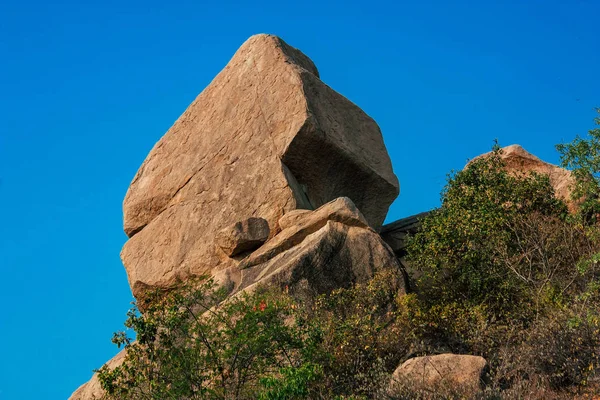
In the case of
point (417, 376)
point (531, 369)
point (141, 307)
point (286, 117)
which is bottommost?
point (531, 369)

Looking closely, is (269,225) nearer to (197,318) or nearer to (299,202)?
(299,202)

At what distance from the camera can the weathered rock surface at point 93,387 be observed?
2338cm

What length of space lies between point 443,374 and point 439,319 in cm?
570

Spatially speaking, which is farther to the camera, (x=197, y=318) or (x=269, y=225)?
(x=269, y=225)

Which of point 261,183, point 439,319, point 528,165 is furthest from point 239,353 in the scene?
point 528,165

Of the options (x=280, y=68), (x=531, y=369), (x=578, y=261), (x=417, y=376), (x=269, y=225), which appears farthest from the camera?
(x=280, y=68)

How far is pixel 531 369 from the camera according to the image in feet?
60.1

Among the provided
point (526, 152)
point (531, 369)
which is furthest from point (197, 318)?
point (526, 152)

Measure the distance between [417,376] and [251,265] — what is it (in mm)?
8780

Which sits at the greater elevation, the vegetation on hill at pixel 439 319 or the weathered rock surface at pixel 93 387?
the weathered rock surface at pixel 93 387

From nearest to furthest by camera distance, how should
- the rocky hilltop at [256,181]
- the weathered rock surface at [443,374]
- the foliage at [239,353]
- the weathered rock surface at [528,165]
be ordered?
1. the weathered rock surface at [443,374]
2. the foliage at [239,353]
3. the rocky hilltop at [256,181]
4. the weathered rock surface at [528,165]

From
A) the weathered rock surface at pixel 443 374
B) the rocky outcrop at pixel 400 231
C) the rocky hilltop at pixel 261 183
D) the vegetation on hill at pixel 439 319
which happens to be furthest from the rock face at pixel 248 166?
the weathered rock surface at pixel 443 374

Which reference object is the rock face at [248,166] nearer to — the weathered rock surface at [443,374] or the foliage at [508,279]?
the foliage at [508,279]

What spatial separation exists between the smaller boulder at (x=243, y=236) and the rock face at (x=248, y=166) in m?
0.47
